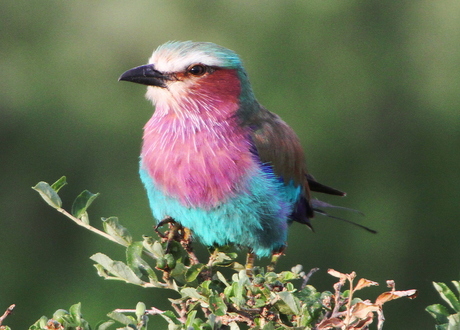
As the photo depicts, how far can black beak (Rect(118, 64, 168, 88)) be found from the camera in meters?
3.01

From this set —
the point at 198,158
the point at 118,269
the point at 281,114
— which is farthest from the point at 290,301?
the point at 281,114

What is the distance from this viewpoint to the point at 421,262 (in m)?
7.57

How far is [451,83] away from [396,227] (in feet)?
5.36

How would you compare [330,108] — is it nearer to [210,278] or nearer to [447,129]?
[447,129]

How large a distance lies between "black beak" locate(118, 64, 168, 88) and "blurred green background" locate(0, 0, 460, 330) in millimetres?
2434

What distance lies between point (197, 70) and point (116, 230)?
3.68 feet

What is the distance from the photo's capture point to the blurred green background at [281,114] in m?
6.30

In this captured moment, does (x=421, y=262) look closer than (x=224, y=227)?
No

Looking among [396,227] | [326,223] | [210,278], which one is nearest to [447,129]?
[396,227]

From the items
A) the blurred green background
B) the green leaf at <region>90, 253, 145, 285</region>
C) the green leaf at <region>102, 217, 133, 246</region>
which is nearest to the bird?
the green leaf at <region>102, 217, 133, 246</region>

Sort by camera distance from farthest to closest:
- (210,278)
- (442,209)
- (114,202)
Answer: (442,209)
(114,202)
(210,278)

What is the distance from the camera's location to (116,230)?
221 cm

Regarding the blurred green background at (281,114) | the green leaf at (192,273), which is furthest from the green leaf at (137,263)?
the blurred green background at (281,114)

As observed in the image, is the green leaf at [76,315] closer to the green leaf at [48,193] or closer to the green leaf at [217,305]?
the green leaf at [217,305]
